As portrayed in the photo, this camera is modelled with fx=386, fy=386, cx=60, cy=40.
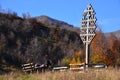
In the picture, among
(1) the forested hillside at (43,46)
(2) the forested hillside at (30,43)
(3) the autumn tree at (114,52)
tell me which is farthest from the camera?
(2) the forested hillside at (30,43)

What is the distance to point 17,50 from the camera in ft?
268

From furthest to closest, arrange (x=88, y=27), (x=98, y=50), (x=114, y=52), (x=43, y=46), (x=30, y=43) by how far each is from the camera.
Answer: (x=43, y=46) → (x=30, y=43) → (x=114, y=52) → (x=98, y=50) → (x=88, y=27)

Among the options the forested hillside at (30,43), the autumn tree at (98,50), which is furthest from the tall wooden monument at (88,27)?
the forested hillside at (30,43)

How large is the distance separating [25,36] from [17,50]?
15.4 metres

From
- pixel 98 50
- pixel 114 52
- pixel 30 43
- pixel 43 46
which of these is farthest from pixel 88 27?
pixel 43 46

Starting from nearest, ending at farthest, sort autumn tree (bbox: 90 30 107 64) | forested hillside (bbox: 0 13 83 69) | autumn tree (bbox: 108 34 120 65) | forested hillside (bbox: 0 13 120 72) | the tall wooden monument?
the tall wooden monument
autumn tree (bbox: 90 30 107 64)
autumn tree (bbox: 108 34 120 65)
forested hillside (bbox: 0 13 120 72)
forested hillside (bbox: 0 13 83 69)

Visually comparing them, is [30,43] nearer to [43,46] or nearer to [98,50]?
[43,46]

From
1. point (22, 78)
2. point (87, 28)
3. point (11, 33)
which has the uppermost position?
point (11, 33)

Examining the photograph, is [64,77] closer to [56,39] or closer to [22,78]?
[22,78]

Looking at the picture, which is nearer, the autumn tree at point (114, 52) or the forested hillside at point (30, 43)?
the autumn tree at point (114, 52)

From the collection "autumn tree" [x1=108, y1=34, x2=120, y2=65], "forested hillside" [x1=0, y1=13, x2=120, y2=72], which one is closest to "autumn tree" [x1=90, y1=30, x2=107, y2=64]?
"forested hillside" [x1=0, y1=13, x2=120, y2=72]

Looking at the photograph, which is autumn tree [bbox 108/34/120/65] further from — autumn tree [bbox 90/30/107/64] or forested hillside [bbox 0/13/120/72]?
autumn tree [bbox 90/30/107/64]

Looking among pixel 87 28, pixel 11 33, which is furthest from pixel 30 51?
pixel 87 28

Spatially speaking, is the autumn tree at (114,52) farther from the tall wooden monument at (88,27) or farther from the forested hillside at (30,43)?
the tall wooden monument at (88,27)
